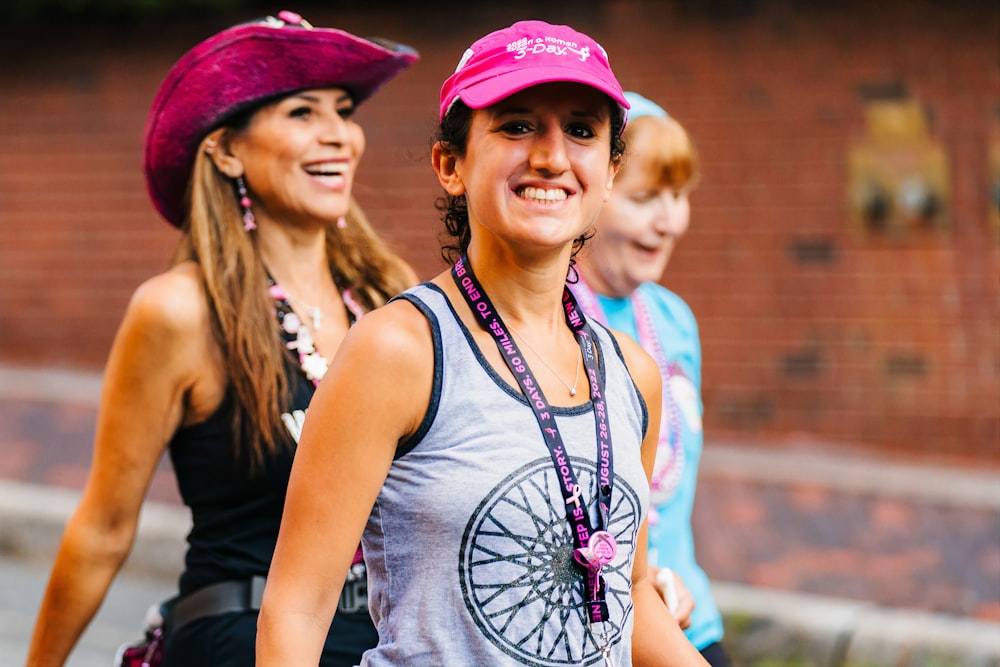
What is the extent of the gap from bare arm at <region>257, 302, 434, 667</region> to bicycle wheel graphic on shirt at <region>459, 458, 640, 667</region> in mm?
155

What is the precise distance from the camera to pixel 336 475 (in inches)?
73.7

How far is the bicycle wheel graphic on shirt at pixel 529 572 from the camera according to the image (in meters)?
1.89

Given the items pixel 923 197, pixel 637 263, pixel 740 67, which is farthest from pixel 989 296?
pixel 637 263

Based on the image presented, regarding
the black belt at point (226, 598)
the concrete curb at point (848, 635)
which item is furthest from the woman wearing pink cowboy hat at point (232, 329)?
Result: the concrete curb at point (848, 635)

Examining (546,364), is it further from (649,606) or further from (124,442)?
(124,442)

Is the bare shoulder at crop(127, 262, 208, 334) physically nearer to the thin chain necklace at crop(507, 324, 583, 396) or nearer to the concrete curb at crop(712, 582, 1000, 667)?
the thin chain necklace at crop(507, 324, 583, 396)

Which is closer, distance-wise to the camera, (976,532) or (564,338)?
(564,338)

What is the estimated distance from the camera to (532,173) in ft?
6.46

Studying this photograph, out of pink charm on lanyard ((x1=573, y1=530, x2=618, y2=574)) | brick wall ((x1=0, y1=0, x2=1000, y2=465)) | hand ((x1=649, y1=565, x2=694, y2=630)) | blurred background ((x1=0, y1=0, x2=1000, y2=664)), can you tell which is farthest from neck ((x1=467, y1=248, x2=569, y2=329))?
brick wall ((x1=0, y1=0, x2=1000, y2=465))

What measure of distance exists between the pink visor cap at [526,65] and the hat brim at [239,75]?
121 centimetres

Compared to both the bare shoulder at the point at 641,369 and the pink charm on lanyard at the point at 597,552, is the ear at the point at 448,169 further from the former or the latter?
the pink charm on lanyard at the point at 597,552

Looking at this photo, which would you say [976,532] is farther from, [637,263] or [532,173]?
[532,173]

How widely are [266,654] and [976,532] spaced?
5.83m

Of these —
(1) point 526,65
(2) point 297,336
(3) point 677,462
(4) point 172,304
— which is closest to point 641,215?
(3) point 677,462
